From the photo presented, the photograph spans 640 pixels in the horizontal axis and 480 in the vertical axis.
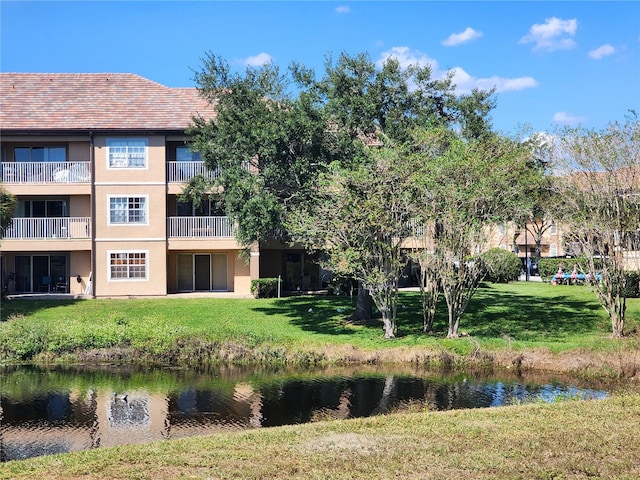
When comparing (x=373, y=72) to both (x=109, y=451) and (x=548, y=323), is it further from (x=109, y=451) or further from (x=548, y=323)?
(x=109, y=451)

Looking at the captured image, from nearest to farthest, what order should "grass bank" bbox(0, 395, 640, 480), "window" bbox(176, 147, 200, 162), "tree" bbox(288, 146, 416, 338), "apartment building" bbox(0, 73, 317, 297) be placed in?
1. "grass bank" bbox(0, 395, 640, 480)
2. "tree" bbox(288, 146, 416, 338)
3. "apartment building" bbox(0, 73, 317, 297)
4. "window" bbox(176, 147, 200, 162)

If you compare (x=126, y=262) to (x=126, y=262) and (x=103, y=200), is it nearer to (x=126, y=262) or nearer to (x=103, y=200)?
(x=126, y=262)

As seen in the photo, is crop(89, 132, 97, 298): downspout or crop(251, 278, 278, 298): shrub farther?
crop(89, 132, 97, 298): downspout

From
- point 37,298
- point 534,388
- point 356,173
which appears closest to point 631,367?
point 534,388

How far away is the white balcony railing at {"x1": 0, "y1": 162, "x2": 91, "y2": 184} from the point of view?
30.6 metres

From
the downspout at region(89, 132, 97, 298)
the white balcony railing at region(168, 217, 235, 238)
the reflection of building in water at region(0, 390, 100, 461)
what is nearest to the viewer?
the reflection of building in water at region(0, 390, 100, 461)

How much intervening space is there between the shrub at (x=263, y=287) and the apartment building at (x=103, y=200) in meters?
0.91

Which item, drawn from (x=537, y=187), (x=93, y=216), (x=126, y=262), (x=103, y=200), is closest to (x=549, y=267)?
(x=537, y=187)

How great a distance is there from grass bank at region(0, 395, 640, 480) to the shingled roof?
21.9 m

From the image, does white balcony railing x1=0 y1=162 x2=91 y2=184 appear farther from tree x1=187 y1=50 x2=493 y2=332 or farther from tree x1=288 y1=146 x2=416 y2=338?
tree x1=288 y1=146 x2=416 y2=338

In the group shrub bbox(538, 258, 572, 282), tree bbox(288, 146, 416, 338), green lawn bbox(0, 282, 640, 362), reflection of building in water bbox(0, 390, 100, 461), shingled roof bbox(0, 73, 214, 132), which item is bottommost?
reflection of building in water bbox(0, 390, 100, 461)

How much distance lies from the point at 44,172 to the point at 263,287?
447 inches

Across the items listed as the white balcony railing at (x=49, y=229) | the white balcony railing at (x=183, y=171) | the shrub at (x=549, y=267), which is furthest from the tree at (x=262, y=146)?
the shrub at (x=549, y=267)

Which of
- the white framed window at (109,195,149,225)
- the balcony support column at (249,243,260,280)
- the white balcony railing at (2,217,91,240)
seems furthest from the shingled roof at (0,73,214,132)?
the balcony support column at (249,243,260,280)
